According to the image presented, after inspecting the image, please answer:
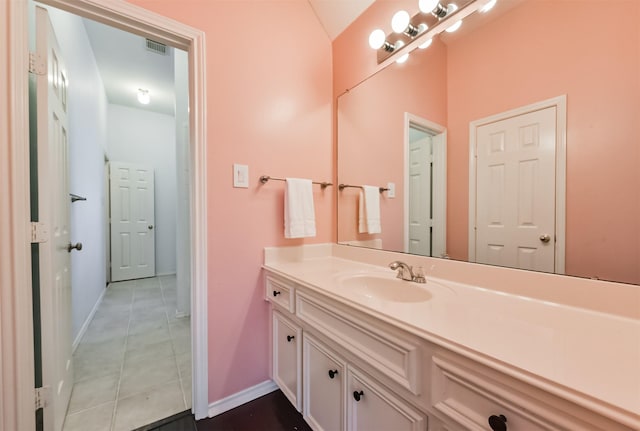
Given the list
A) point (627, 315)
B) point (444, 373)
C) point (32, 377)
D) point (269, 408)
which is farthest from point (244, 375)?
point (627, 315)

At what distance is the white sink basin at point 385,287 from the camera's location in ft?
3.50

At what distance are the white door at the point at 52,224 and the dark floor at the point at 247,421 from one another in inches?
18.5

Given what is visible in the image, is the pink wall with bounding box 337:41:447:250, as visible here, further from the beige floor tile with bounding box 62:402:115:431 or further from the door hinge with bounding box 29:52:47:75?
the beige floor tile with bounding box 62:402:115:431

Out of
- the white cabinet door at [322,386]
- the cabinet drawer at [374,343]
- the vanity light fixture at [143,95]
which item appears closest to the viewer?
the cabinet drawer at [374,343]

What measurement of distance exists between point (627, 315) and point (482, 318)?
0.40 metres

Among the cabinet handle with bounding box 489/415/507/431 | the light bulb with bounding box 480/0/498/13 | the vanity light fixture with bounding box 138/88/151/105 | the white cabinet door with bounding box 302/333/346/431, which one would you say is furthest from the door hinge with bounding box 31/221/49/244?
the vanity light fixture with bounding box 138/88/151/105

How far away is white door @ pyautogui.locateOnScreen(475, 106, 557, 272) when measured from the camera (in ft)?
2.87

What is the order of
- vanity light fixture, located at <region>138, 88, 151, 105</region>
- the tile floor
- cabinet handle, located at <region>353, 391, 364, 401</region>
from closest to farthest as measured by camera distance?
cabinet handle, located at <region>353, 391, 364, 401</region> < the tile floor < vanity light fixture, located at <region>138, 88, 151, 105</region>

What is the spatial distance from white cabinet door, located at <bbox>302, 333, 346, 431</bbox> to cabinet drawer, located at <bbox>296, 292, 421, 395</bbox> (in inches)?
4.6

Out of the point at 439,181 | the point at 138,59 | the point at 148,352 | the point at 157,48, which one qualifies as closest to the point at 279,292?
the point at 439,181

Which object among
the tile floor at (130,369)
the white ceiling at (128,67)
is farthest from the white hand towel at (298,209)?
the white ceiling at (128,67)

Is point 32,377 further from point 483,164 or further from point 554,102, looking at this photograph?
point 554,102

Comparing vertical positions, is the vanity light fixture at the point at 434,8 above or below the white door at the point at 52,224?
above

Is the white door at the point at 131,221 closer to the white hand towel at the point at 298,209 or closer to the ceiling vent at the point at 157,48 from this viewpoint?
the ceiling vent at the point at 157,48
